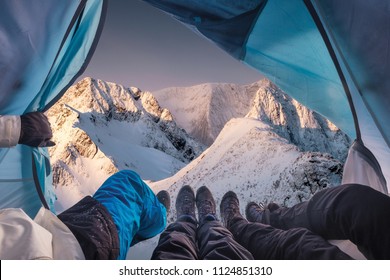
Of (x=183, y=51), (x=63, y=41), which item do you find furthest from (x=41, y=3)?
(x=183, y=51)

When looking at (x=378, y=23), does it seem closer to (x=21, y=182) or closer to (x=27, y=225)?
(x=27, y=225)

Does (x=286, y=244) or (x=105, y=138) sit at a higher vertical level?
(x=286, y=244)

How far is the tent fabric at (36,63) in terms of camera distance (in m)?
1.22

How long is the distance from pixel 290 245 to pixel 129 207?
20.9 inches

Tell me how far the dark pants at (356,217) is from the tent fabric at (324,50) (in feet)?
1.37

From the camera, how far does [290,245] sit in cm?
102

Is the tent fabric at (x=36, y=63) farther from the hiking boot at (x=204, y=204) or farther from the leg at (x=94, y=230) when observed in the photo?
the hiking boot at (x=204, y=204)

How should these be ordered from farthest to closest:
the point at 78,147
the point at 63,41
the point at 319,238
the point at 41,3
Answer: the point at 78,147 → the point at 63,41 → the point at 41,3 → the point at 319,238

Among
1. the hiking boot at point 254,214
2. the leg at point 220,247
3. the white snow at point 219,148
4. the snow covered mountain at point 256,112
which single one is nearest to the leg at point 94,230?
the leg at point 220,247

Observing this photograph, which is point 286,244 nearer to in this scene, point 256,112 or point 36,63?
point 36,63

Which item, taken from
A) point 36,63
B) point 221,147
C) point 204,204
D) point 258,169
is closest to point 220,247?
point 36,63

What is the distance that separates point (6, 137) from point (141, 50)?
187 cm

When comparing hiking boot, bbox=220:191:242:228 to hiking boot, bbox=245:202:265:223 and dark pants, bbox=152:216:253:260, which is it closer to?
hiking boot, bbox=245:202:265:223

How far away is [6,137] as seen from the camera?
1.00 m
